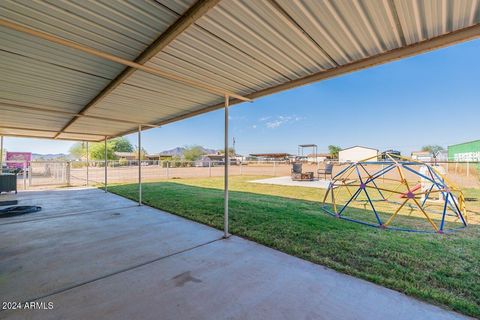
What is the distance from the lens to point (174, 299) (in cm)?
200

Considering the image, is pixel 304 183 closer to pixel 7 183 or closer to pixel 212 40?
pixel 212 40

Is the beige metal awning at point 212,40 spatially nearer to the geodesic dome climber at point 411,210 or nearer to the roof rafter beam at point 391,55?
the roof rafter beam at point 391,55

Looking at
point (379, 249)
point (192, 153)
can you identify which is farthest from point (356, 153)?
point (192, 153)

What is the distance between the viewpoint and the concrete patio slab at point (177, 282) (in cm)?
184

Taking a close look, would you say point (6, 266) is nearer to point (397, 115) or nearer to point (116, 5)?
point (116, 5)

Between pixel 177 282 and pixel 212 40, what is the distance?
2670 mm

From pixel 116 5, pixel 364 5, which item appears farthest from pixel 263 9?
pixel 116 5

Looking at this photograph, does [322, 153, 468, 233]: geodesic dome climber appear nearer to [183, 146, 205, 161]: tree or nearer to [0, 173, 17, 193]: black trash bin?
[0, 173, 17, 193]: black trash bin

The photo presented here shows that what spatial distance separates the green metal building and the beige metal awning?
12.0m

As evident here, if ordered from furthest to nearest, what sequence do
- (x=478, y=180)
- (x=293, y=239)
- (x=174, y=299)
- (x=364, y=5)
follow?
1. (x=478, y=180)
2. (x=293, y=239)
3. (x=174, y=299)
4. (x=364, y=5)

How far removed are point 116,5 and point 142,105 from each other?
3333mm

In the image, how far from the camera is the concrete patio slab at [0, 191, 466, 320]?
1.84 meters

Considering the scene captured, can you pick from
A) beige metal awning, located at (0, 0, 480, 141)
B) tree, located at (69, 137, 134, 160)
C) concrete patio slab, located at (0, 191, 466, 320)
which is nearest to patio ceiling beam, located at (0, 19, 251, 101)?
beige metal awning, located at (0, 0, 480, 141)

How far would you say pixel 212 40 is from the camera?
96.0 inches
